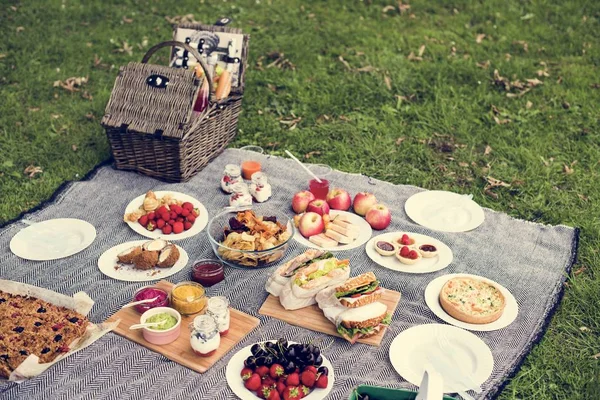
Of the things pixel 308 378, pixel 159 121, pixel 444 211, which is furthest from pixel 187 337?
pixel 444 211

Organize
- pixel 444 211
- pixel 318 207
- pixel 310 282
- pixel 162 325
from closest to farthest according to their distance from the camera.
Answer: pixel 162 325
pixel 310 282
pixel 318 207
pixel 444 211

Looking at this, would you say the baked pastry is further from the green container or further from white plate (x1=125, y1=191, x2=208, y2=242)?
the green container

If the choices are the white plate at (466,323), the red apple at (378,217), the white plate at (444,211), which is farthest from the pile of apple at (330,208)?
the white plate at (466,323)

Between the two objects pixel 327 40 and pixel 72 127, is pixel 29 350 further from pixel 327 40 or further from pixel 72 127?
pixel 327 40

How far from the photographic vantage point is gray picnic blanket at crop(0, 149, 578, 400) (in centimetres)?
404

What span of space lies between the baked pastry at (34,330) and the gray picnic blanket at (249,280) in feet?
0.47

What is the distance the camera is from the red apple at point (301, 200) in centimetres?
583

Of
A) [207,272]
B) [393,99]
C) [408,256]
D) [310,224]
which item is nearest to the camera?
[207,272]

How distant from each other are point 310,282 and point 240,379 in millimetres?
847

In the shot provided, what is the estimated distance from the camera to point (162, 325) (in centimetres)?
425

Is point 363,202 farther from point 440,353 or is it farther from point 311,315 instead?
point 440,353

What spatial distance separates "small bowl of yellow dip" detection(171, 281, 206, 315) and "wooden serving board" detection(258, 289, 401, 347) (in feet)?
1.39

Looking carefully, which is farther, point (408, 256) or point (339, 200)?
point (339, 200)

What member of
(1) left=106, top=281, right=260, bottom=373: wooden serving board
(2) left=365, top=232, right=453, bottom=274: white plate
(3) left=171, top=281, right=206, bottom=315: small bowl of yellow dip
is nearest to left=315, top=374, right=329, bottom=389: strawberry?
(1) left=106, top=281, right=260, bottom=373: wooden serving board
